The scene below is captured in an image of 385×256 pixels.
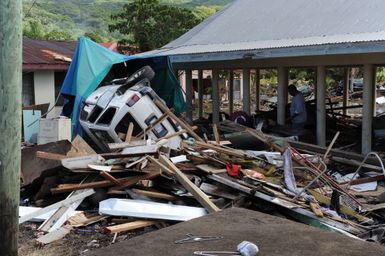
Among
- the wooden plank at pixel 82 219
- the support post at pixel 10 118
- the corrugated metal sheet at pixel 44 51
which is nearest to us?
the support post at pixel 10 118

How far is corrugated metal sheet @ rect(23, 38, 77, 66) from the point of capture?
1922 cm

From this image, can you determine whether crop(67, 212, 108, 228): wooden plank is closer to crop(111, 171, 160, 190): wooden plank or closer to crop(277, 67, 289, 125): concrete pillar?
crop(111, 171, 160, 190): wooden plank

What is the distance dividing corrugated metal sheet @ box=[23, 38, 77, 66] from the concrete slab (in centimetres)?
1624

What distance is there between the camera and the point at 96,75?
12344mm

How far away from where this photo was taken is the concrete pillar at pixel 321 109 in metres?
12.4

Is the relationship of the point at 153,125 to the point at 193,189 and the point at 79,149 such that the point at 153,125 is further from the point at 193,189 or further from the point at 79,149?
the point at 193,189

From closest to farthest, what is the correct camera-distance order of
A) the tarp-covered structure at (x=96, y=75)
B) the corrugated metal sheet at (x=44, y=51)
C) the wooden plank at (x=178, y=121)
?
the wooden plank at (x=178, y=121)
the tarp-covered structure at (x=96, y=75)
the corrugated metal sheet at (x=44, y=51)

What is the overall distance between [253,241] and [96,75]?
Result: 31.9 feet

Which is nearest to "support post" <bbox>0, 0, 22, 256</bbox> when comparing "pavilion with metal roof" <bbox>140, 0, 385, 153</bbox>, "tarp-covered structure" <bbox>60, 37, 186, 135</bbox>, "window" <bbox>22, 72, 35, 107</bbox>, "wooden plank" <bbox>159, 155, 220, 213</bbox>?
"wooden plank" <bbox>159, 155, 220, 213</bbox>

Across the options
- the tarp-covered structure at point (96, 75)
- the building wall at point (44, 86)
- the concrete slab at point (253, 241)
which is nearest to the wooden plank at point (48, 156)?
the tarp-covered structure at point (96, 75)

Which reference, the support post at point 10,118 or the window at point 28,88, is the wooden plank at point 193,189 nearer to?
the support post at point 10,118

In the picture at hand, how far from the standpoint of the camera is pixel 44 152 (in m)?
8.88

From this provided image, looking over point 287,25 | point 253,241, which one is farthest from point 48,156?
point 287,25

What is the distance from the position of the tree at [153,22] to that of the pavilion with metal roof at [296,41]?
8.26m
